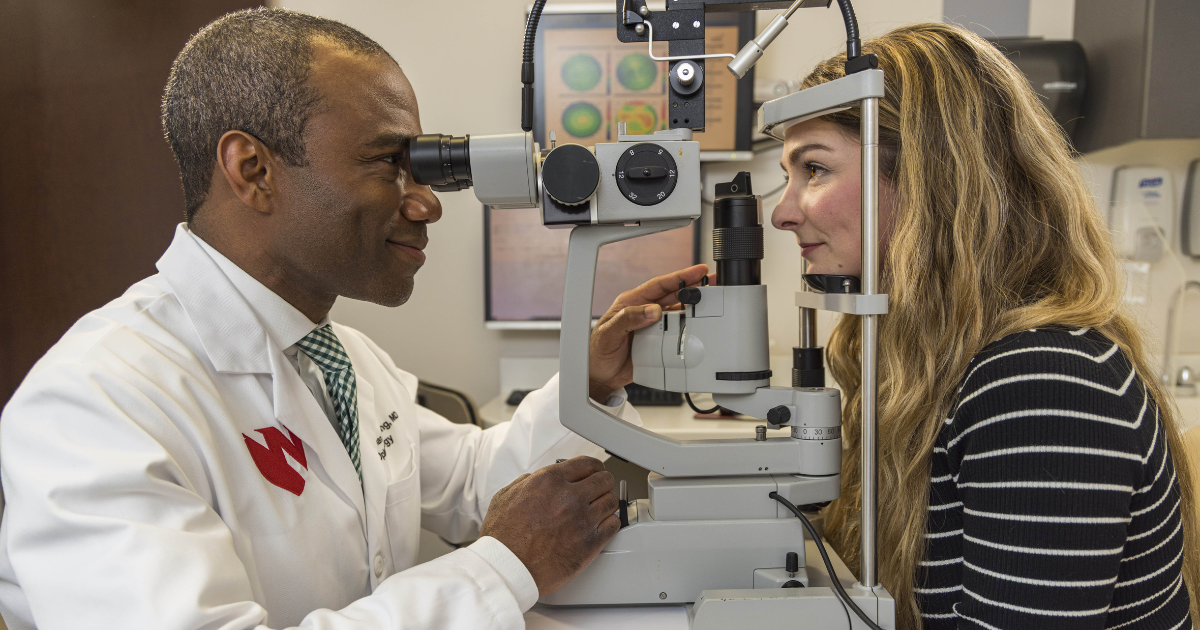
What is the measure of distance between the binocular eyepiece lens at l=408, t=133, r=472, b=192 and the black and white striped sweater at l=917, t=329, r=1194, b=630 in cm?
61

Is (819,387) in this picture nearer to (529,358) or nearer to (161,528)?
(161,528)

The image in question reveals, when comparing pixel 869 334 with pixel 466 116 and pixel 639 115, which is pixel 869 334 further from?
pixel 466 116

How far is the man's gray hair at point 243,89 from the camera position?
0.88m

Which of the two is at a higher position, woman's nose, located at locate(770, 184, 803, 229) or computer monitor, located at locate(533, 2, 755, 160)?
computer monitor, located at locate(533, 2, 755, 160)

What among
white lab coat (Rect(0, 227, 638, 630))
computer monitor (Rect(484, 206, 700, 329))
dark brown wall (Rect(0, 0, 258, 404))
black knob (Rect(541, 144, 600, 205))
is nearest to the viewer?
white lab coat (Rect(0, 227, 638, 630))

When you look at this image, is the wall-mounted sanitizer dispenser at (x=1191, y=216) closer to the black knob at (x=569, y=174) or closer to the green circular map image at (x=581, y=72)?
the green circular map image at (x=581, y=72)

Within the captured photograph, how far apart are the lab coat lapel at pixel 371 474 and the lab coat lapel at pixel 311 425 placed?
0.01 metres

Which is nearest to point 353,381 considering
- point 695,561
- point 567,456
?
point 567,456

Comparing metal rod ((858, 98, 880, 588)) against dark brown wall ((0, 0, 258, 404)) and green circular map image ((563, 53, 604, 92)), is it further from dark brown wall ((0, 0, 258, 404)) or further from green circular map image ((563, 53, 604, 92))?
dark brown wall ((0, 0, 258, 404))

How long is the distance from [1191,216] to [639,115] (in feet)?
5.15

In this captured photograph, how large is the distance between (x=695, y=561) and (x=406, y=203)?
1.94 feet

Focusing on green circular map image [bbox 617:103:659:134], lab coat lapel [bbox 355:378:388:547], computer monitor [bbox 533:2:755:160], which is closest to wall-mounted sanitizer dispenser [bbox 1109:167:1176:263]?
computer monitor [bbox 533:2:755:160]

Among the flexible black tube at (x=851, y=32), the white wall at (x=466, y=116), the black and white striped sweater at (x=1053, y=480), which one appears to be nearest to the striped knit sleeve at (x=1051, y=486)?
the black and white striped sweater at (x=1053, y=480)

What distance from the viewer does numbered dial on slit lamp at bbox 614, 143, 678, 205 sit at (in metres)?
0.72
